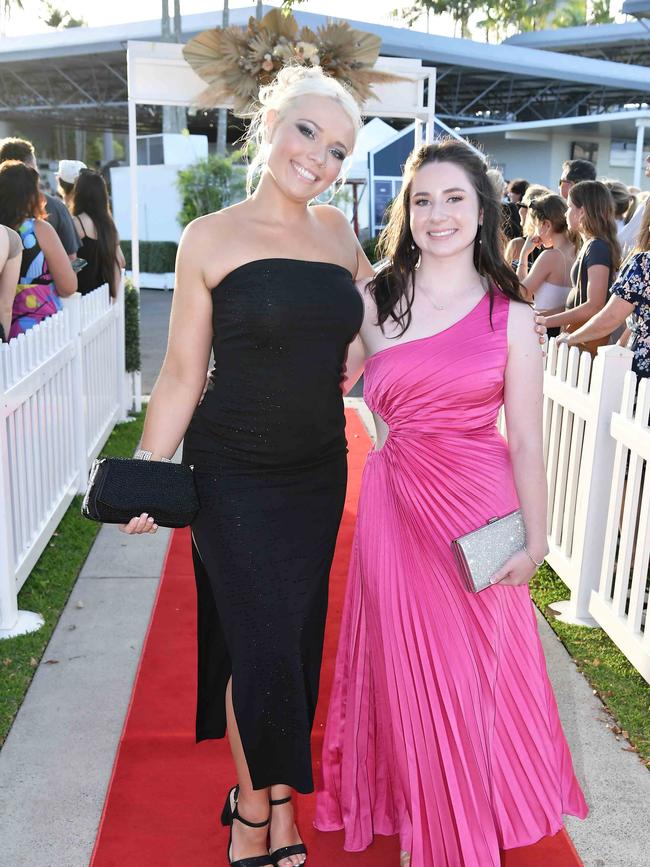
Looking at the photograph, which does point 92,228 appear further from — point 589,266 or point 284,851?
point 284,851

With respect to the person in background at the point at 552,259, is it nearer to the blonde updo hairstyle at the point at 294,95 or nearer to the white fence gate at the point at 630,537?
the white fence gate at the point at 630,537

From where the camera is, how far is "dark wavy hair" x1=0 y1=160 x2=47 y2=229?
5.27 m

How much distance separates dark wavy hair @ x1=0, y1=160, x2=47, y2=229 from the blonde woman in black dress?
334 cm

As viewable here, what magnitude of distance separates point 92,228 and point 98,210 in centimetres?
15

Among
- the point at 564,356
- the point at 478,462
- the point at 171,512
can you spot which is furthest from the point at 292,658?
the point at 564,356

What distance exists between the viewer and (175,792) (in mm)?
2807

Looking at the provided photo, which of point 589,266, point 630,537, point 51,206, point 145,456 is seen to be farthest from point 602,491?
point 51,206

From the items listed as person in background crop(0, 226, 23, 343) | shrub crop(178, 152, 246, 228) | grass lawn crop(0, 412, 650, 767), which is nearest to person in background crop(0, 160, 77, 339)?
person in background crop(0, 226, 23, 343)

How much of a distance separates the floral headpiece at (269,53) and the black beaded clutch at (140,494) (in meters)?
4.52

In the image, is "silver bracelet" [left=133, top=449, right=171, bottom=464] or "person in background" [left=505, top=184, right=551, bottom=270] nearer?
"silver bracelet" [left=133, top=449, right=171, bottom=464]

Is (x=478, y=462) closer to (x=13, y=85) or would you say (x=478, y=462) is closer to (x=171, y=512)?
(x=171, y=512)

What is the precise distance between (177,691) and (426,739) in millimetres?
1415

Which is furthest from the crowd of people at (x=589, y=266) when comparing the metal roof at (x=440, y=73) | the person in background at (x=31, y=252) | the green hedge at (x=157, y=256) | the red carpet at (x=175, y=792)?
the metal roof at (x=440, y=73)

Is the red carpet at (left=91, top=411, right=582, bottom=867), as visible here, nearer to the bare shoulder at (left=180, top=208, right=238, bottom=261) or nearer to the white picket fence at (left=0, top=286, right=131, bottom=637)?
the white picket fence at (left=0, top=286, right=131, bottom=637)
